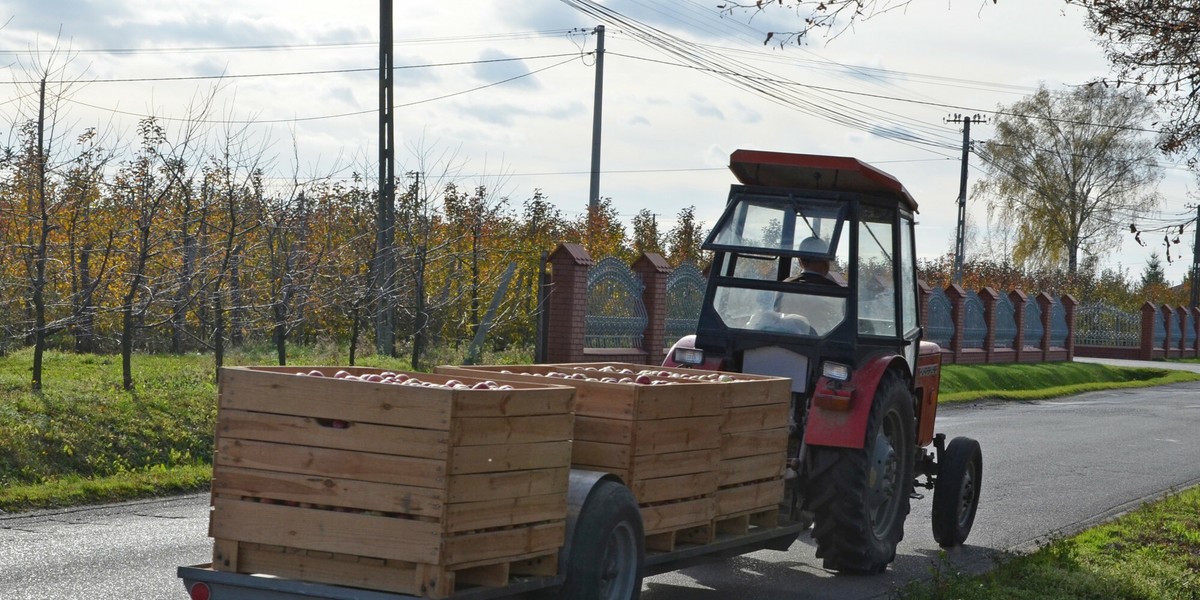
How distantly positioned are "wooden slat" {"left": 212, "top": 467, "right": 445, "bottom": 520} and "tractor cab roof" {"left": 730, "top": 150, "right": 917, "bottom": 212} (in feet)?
14.2

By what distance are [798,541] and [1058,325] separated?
110 feet

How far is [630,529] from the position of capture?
6.07m

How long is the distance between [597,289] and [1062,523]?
10.4 m

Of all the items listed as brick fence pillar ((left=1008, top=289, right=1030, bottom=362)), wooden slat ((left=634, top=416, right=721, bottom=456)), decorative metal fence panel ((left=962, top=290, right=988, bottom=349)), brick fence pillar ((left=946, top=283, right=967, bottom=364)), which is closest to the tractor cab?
wooden slat ((left=634, top=416, right=721, bottom=456))

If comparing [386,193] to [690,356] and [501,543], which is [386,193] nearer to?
[690,356]

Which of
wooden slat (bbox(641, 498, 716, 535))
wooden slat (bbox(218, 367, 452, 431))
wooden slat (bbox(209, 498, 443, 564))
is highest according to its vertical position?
wooden slat (bbox(218, 367, 452, 431))

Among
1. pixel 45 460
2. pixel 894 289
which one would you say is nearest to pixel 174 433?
pixel 45 460

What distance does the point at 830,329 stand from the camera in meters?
8.87

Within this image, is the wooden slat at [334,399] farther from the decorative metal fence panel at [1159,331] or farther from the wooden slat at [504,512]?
the decorative metal fence panel at [1159,331]

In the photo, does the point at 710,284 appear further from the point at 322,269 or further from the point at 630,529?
the point at 322,269

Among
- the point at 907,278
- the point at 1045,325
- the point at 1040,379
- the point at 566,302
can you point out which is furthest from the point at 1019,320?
the point at 907,278

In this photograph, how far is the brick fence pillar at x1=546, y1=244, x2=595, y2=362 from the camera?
19547 mm

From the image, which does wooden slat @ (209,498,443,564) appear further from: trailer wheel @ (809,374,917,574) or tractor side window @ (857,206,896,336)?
tractor side window @ (857,206,896,336)

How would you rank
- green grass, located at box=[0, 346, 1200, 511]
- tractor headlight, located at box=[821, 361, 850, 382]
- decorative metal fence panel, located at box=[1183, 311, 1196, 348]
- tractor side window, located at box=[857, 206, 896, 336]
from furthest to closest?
1. decorative metal fence panel, located at box=[1183, 311, 1196, 348]
2. green grass, located at box=[0, 346, 1200, 511]
3. tractor side window, located at box=[857, 206, 896, 336]
4. tractor headlight, located at box=[821, 361, 850, 382]
